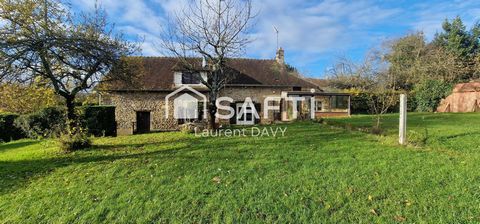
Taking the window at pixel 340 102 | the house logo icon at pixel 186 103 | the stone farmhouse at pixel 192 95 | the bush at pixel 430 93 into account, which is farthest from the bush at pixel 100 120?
the bush at pixel 430 93

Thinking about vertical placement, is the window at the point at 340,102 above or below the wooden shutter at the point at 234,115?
above

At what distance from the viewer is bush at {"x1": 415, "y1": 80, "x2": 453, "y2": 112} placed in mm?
24333

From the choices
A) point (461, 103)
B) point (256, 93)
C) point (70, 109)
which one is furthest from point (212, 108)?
point (461, 103)

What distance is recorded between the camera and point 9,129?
1734 centimetres

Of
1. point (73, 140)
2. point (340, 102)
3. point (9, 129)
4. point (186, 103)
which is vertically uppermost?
point (340, 102)

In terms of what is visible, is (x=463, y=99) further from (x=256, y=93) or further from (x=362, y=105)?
(x=256, y=93)

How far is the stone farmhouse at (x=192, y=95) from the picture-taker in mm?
20328

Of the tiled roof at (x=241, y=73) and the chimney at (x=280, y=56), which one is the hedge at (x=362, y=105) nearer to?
the tiled roof at (x=241, y=73)

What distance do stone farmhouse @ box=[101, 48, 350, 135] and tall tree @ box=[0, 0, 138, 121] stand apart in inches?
380

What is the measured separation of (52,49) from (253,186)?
7032 millimetres

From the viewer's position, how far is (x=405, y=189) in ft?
15.1

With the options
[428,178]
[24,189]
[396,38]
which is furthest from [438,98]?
[24,189]

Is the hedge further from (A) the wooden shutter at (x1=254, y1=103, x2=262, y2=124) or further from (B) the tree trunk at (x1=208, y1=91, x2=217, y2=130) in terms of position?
(B) the tree trunk at (x1=208, y1=91, x2=217, y2=130)

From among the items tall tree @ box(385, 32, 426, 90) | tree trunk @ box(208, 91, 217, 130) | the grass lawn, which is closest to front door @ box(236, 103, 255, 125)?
tree trunk @ box(208, 91, 217, 130)
